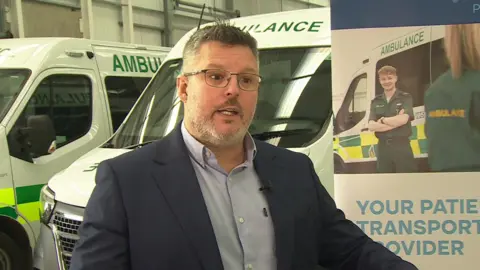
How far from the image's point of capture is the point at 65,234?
12.0ft

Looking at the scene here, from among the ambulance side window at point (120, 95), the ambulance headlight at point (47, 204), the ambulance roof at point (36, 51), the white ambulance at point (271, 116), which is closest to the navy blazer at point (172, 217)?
the white ambulance at point (271, 116)

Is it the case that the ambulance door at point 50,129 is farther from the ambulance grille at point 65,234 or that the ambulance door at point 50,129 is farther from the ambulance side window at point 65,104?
the ambulance grille at point 65,234

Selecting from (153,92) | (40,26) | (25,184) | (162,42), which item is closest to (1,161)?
(25,184)

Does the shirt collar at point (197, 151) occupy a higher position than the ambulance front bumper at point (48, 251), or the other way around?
the shirt collar at point (197, 151)

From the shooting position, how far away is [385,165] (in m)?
2.86

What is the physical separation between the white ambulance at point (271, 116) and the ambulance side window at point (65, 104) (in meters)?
1.14

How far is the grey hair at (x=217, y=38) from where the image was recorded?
1.76 meters

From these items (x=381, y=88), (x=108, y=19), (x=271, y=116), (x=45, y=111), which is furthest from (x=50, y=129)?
(x=108, y=19)

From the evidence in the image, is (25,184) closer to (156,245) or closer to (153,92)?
(153,92)

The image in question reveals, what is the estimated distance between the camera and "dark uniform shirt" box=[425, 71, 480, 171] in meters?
2.77

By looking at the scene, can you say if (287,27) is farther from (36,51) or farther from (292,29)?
(36,51)

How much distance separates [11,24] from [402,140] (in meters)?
6.37

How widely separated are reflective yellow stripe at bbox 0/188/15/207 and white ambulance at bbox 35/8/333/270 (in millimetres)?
633

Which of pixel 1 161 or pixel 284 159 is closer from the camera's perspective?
pixel 284 159
